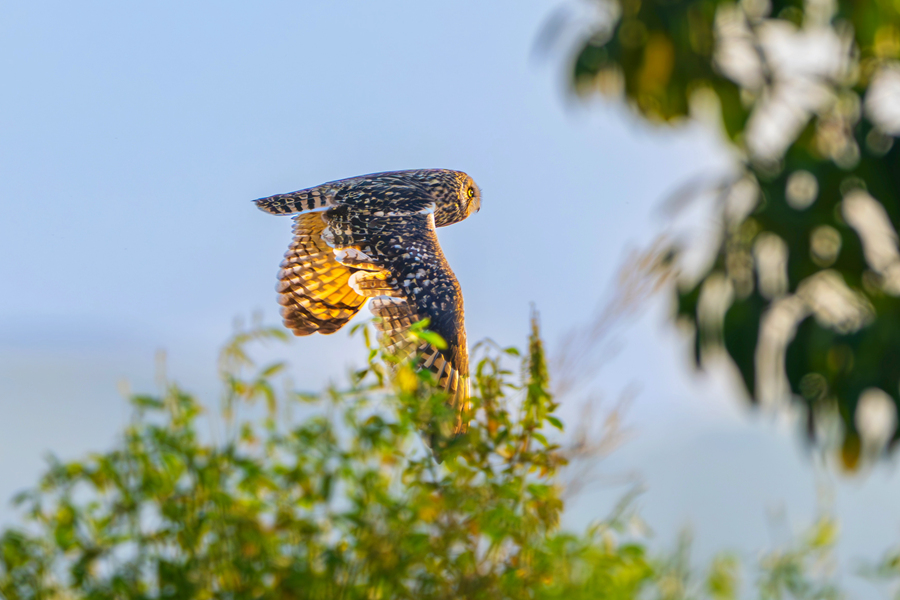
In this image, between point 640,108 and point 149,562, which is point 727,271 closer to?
point 640,108

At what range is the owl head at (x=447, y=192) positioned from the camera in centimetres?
513

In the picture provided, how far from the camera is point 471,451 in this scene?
6.28 ft

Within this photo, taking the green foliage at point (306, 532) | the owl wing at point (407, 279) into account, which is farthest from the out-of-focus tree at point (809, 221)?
the owl wing at point (407, 279)

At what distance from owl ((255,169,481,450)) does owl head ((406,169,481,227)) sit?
13 millimetres

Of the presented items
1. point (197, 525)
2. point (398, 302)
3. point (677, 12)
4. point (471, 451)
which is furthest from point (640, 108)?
point (398, 302)

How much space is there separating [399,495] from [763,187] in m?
0.85

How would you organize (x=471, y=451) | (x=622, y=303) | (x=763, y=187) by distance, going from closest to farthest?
(x=763, y=187)
(x=471, y=451)
(x=622, y=303)

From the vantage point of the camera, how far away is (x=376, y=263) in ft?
14.4

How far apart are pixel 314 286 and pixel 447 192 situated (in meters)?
1.04

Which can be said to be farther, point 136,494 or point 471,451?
point 471,451

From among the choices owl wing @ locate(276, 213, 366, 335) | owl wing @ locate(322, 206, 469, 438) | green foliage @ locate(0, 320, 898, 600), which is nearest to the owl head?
owl wing @ locate(322, 206, 469, 438)

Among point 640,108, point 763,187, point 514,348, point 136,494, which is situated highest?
point 640,108

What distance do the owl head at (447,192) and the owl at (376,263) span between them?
0.01m

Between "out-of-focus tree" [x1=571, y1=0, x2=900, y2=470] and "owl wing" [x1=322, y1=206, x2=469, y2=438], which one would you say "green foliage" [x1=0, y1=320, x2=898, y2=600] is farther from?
"owl wing" [x1=322, y1=206, x2=469, y2=438]
